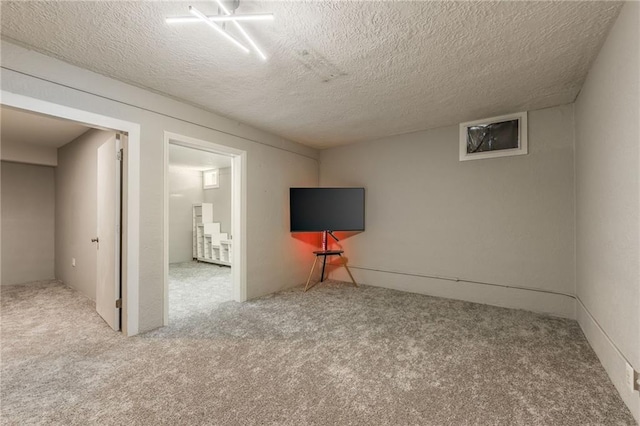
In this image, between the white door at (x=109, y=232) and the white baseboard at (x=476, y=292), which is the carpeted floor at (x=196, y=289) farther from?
the white baseboard at (x=476, y=292)

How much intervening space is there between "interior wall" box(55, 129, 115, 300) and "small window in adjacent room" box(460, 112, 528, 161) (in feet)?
15.0

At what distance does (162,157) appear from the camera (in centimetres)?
278

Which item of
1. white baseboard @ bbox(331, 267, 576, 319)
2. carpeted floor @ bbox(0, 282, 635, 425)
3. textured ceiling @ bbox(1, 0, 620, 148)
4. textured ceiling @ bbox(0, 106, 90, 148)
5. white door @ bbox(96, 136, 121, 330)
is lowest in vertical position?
carpeted floor @ bbox(0, 282, 635, 425)

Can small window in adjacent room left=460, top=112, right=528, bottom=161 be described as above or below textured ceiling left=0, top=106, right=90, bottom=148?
below

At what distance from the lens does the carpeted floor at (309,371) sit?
5.11 feet

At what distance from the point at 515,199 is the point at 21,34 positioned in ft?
15.6

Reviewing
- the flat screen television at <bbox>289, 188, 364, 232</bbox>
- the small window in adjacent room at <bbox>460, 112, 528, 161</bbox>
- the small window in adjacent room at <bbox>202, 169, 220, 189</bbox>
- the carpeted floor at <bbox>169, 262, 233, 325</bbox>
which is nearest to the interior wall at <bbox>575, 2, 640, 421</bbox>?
the small window in adjacent room at <bbox>460, 112, 528, 161</bbox>

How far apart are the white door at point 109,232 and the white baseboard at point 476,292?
3.25m

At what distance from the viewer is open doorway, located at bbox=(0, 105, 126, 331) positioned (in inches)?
130

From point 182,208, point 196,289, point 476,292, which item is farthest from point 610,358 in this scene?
point 182,208

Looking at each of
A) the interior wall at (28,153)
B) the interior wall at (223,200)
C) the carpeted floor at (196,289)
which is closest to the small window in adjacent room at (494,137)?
the carpeted floor at (196,289)

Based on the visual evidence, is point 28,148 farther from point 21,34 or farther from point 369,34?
point 369,34

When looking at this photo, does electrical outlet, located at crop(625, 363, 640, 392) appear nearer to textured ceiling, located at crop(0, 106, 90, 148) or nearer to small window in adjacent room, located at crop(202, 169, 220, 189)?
textured ceiling, located at crop(0, 106, 90, 148)

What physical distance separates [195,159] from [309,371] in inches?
203
